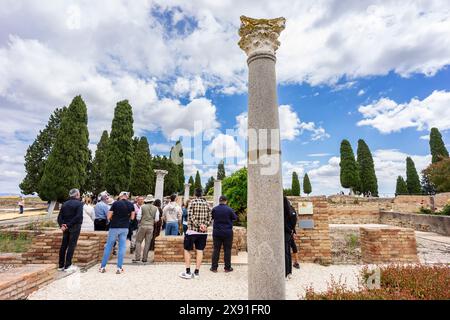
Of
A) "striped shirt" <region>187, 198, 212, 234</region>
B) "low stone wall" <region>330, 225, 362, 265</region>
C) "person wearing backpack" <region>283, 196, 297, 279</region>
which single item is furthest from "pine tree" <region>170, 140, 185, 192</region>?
"person wearing backpack" <region>283, 196, 297, 279</region>

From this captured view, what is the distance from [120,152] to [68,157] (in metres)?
6.05

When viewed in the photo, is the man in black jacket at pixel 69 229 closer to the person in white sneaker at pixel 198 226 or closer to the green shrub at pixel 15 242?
the person in white sneaker at pixel 198 226

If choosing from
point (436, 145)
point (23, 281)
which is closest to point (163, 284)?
point (23, 281)

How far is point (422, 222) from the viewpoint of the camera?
15.6 meters

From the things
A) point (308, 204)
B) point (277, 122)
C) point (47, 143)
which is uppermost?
point (47, 143)

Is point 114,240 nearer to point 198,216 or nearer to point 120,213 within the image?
point 120,213

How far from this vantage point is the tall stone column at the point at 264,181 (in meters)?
2.79

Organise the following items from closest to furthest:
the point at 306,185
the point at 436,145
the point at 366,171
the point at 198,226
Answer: the point at 198,226 → the point at 436,145 → the point at 366,171 → the point at 306,185

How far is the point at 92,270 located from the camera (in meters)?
5.43
